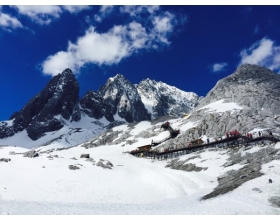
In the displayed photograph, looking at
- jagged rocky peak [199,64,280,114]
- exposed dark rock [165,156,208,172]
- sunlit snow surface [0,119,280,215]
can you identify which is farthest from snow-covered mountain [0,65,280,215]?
jagged rocky peak [199,64,280,114]

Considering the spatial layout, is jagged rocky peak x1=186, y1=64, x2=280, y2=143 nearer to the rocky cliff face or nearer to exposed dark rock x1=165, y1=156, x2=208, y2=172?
the rocky cliff face

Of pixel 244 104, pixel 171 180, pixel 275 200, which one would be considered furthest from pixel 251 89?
pixel 275 200

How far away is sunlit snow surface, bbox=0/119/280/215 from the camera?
24.0 m

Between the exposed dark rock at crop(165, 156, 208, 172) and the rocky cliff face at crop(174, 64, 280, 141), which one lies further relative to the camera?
the rocky cliff face at crop(174, 64, 280, 141)

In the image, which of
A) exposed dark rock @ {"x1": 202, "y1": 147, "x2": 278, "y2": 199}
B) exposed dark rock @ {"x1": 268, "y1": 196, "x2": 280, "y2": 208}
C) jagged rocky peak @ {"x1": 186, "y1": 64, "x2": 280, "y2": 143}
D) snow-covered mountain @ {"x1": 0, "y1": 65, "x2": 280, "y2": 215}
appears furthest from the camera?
jagged rocky peak @ {"x1": 186, "y1": 64, "x2": 280, "y2": 143}

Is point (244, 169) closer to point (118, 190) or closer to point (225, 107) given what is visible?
point (118, 190)

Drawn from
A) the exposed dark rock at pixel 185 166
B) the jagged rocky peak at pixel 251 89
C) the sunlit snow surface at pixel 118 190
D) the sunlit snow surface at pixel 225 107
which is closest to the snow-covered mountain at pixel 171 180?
the sunlit snow surface at pixel 118 190

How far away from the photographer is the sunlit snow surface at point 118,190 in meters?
24.0

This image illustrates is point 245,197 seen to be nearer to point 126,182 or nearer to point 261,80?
point 126,182

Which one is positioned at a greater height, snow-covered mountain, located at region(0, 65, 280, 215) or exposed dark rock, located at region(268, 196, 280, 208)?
snow-covered mountain, located at region(0, 65, 280, 215)

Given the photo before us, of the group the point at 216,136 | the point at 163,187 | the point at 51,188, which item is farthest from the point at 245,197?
the point at 216,136

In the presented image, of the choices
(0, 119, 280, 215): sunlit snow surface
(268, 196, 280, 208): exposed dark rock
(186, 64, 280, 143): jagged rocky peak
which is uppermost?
(186, 64, 280, 143): jagged rocky peak

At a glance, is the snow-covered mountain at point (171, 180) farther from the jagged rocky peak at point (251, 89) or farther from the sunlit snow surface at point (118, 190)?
the jagged rocky peak at point (251, 89)
